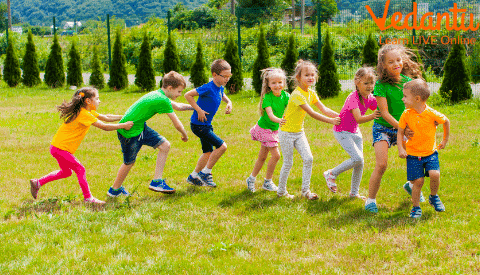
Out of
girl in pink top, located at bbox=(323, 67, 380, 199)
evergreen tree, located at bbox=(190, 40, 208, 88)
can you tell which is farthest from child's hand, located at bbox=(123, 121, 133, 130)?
evergreen tree, located at bbox=(190, 40, 208, 88)

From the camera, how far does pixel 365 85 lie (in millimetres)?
4973

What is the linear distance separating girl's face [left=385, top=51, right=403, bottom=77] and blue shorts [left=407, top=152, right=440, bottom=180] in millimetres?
933

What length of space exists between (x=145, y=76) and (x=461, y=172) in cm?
1351

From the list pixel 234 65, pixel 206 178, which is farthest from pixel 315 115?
pixel 234 65

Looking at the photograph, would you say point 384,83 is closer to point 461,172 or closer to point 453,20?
Result: point 461,172

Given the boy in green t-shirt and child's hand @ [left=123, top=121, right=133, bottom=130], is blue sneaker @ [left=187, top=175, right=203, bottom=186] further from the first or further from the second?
child's hand @ [left=123, top=121, right=133, bottom=130]

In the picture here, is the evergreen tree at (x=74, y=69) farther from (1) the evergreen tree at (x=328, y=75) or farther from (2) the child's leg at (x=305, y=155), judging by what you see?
(2) the child's leg at (x=305, y=155)

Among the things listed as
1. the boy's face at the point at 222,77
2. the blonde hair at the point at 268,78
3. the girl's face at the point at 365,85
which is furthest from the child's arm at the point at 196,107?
the girl's face at the point at 365,85

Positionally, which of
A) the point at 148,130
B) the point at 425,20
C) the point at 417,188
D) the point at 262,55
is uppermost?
the point at 425,20

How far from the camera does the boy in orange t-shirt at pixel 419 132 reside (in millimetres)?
4500

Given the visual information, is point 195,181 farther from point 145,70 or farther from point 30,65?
point 30,65

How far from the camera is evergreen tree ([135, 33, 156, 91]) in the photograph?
57.8ft

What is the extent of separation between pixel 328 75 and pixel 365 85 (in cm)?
1005

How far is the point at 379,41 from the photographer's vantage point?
53.1ft
